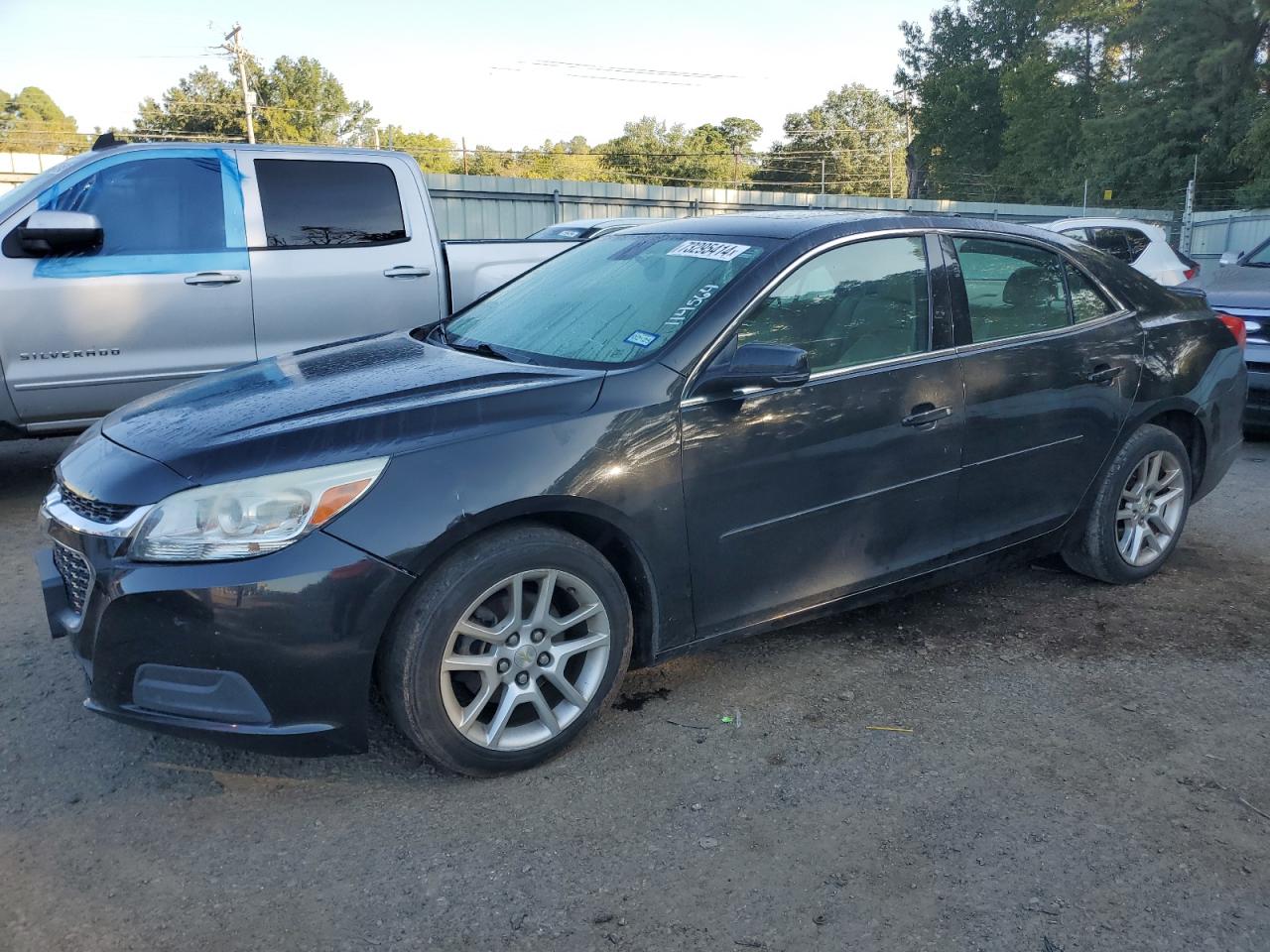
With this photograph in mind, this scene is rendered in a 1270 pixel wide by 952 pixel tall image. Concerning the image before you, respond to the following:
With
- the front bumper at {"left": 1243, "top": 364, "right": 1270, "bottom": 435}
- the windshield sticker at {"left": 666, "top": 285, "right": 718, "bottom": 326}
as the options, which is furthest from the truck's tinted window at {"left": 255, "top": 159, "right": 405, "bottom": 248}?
the front bumper at {"left": 1243, "top": 364, "right": 1270, "bottom": 435}

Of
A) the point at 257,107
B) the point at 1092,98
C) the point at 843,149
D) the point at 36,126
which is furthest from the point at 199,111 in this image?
the point at 1092,98

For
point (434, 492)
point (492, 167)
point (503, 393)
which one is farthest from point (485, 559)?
point (492, 167)

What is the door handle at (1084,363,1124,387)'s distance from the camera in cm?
409

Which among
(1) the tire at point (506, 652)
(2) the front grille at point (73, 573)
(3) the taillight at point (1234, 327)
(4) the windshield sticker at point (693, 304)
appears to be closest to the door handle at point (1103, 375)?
(3) the taillight at point (1234, 327)

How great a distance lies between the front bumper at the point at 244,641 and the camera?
100 inches

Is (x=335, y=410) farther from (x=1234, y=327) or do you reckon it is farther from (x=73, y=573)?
(x=1234, y=327)

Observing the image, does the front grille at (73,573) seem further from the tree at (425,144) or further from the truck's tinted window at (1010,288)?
the tree at (425,144)

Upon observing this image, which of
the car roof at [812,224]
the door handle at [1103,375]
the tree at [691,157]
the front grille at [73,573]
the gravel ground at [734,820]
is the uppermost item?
the tree at [691,157]

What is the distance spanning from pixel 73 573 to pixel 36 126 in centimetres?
10893

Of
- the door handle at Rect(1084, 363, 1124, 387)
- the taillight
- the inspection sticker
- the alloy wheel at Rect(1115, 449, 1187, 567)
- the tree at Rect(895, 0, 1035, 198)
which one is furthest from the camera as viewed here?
the tree at Rect(895, 0, 1035, 198)

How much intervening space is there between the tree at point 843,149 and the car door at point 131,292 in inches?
3182

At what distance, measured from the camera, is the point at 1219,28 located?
4006 centimetres

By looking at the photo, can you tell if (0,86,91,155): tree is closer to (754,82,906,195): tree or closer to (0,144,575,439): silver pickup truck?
(0,144,575,439): silver pickup truck

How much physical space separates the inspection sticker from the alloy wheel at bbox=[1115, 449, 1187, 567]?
2341 millimetres
